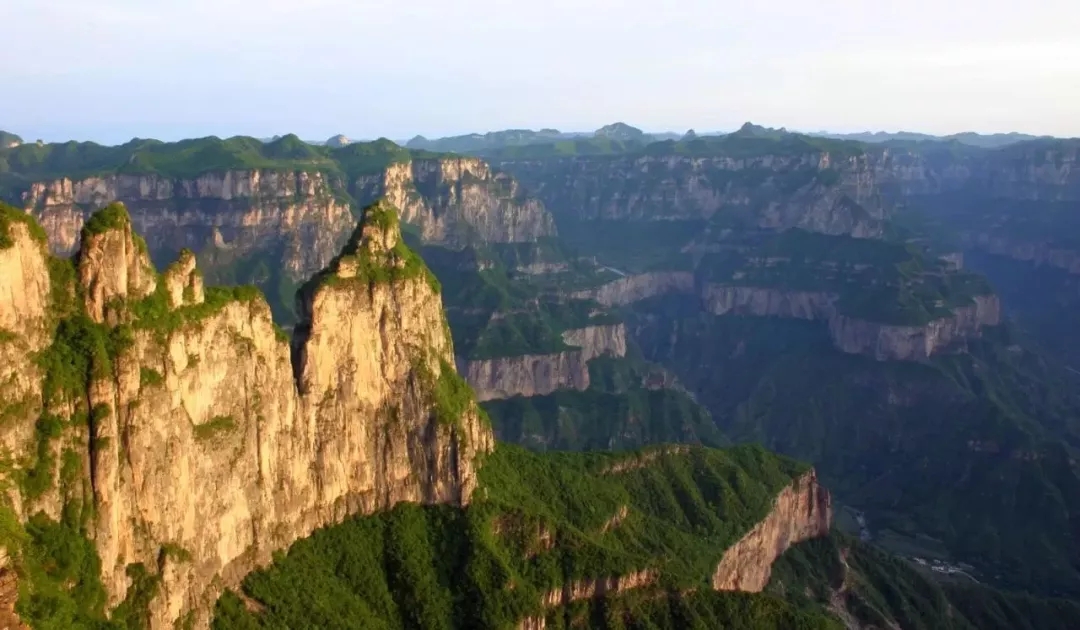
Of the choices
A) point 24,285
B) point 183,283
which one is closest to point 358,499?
point 183,283

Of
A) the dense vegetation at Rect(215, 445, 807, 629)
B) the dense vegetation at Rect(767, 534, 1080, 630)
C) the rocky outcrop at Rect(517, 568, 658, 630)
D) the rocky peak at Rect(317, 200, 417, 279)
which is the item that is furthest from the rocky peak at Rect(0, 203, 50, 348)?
the dense vegetation at Rect(767, 534, 1080, 630)

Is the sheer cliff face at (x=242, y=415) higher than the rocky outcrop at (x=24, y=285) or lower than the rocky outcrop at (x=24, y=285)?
lower

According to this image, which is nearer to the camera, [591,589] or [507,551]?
[507,551]

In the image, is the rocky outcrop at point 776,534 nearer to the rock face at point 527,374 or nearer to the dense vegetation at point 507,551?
the dense vegetation at point 507,551

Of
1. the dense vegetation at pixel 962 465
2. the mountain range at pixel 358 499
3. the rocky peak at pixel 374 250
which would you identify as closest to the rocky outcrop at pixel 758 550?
the mountain range at pixel 358 499

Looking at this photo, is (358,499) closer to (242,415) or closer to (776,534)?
(242,415)

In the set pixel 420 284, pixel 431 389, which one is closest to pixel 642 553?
pixel 431 389

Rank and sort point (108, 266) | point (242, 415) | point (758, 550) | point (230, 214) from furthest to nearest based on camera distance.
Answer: point (230, 214) < point (758, 550) < point (242, 415) < point (108, 266)
